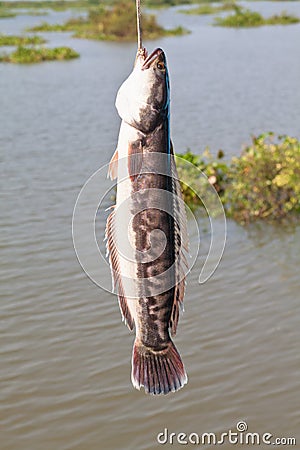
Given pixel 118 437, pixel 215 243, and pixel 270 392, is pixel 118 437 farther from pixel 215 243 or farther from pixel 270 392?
pixel 215 243

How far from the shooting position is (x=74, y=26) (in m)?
56.1

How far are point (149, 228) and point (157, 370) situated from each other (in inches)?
22.3

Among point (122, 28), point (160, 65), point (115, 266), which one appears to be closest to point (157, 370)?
point (115, 266)

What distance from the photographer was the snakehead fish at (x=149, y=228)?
274 centimetres

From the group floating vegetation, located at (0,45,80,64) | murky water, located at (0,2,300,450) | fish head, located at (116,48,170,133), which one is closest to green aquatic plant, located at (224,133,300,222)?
murky water, located at (0,2,300,450)

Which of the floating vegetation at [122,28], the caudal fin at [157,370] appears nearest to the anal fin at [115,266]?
the caudal fin at [157,370]

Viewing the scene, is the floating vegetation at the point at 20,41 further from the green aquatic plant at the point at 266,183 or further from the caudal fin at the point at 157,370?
the caudal fin at the point at 157,370

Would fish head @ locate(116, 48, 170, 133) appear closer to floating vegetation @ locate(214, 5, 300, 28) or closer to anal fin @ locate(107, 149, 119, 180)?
anal fin @ locate(107, 149, 119, 180)

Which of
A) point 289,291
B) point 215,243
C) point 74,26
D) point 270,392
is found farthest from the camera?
point 74,26

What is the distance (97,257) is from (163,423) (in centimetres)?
351

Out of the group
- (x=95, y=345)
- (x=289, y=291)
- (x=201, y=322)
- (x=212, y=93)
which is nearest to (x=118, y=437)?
(x=95, y=345)

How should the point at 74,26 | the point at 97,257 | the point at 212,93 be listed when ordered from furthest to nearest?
the point at 74,26
the point at 212,93
the point at 97,257

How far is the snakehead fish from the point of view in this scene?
2.74 meters

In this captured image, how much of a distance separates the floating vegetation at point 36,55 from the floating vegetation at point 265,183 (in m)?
23.5
